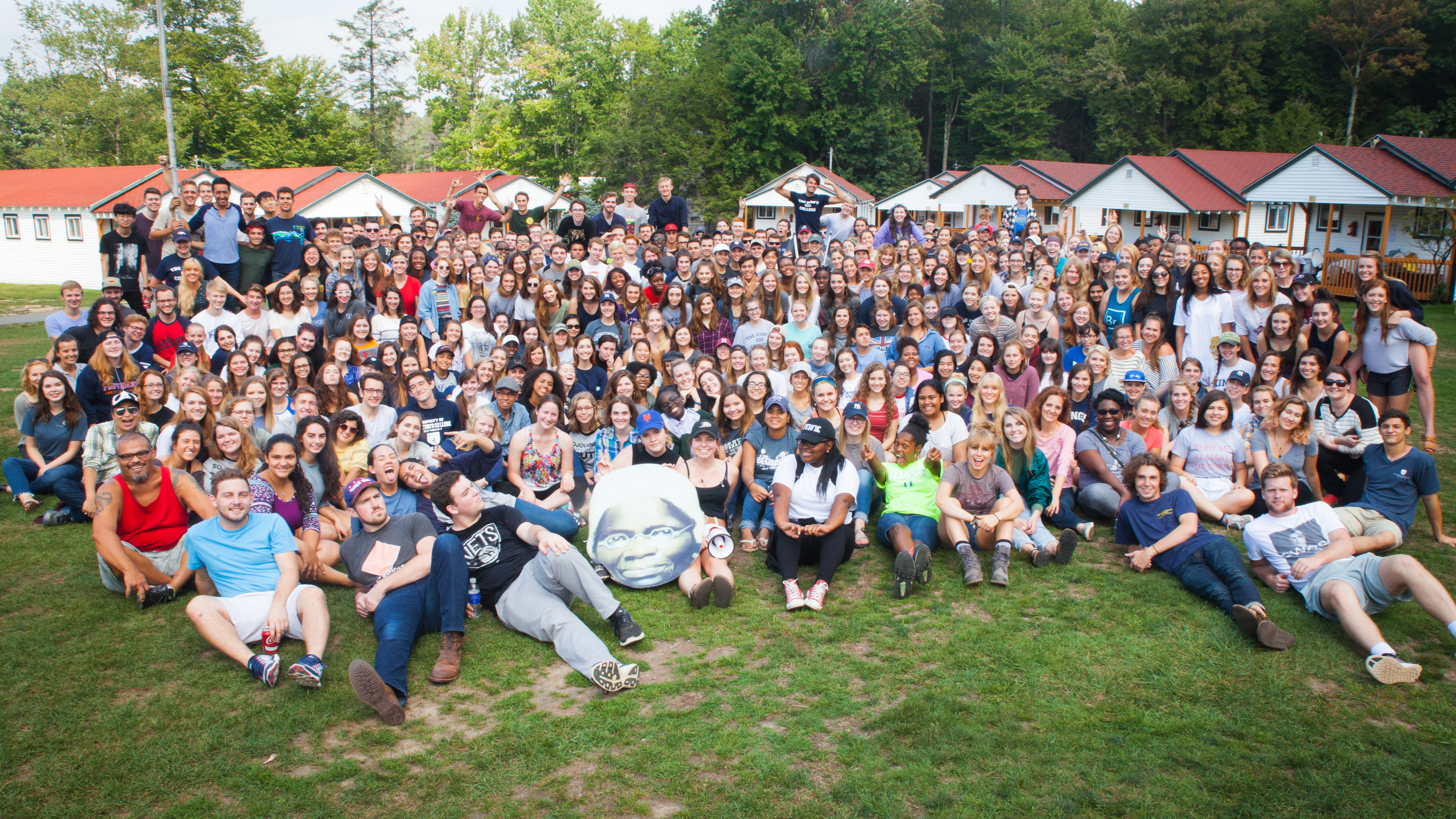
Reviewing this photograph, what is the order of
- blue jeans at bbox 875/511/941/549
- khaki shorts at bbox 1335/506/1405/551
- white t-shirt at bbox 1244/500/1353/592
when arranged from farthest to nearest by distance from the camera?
blue jeans at bbox 875/511/941/549
khaki shorts at bbox 1335/506/1405/551
white t-shirt at bbox 1244/500/1353/592

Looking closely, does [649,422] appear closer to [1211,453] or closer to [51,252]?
[1211,453]

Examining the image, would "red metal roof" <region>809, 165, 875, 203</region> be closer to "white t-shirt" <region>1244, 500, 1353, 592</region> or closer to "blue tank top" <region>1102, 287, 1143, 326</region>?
"blue tank top" <region>1102, 287, 1143, 326</region>

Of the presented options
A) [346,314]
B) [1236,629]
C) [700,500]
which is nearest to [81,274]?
[346,314]

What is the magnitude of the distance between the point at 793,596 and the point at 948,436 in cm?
227

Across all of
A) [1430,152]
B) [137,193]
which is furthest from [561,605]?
[137,193]

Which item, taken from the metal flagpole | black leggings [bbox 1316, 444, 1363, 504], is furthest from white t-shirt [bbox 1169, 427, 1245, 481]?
the metal flagpole

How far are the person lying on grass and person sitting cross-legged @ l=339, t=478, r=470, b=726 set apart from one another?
143 inches

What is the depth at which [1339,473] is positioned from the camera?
290 inches

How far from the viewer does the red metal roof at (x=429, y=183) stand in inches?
1639

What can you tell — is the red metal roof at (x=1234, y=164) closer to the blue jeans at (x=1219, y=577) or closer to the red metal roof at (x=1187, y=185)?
the red metal roof at (x=1187, y=185)

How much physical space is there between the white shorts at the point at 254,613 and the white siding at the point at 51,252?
116 ft

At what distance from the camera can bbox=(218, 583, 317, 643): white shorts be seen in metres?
5.29

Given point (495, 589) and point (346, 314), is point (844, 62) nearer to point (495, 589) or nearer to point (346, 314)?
point (346, 314)

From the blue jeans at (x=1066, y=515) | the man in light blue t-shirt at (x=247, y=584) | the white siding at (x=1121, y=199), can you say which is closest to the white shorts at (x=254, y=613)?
the man in light blue t-shirt at (x=247, y=584)
